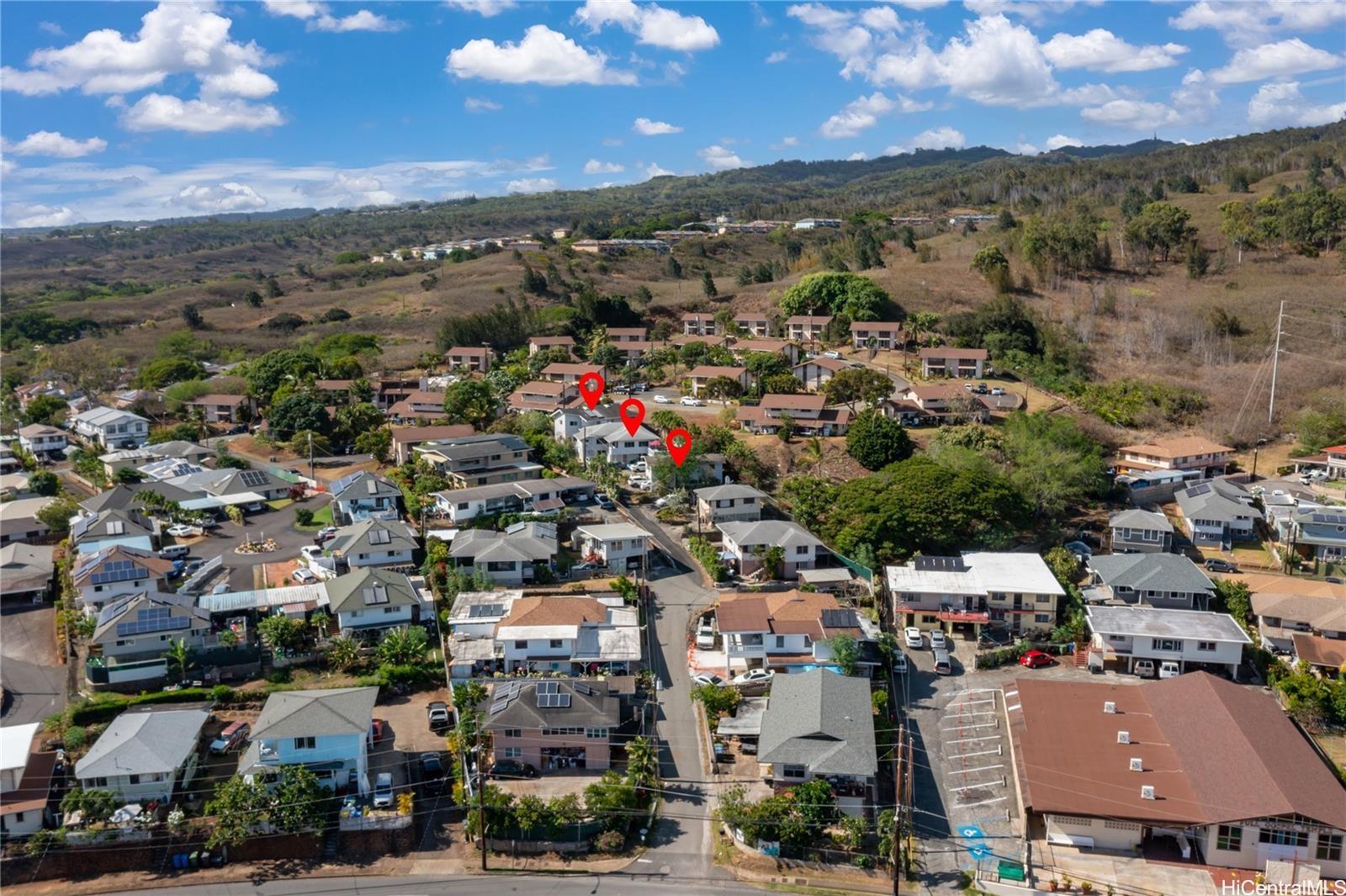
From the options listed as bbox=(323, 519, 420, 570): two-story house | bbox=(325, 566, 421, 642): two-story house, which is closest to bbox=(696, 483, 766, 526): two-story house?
bbox=(323, 519, 420, 570): two-story house

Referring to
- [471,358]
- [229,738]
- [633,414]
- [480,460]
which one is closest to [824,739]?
[229,738]

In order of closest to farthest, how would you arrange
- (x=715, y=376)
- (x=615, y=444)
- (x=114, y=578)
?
(x=114, y=578) → (x=615, y=444) → (x=715, y=376)

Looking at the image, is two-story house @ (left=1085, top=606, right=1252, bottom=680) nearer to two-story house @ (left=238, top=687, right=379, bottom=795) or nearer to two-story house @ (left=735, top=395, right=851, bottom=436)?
two-story house @ (left=735, top=395, right=851, bottom=436)

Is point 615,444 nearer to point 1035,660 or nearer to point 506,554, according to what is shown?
point 506,554

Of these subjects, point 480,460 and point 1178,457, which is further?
point 1178,457

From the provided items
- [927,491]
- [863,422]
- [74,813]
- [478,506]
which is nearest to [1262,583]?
[927,491]

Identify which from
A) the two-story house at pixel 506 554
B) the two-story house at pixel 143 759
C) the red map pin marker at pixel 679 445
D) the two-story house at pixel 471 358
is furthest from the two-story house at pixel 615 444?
the two-story house at pixel 143 759
